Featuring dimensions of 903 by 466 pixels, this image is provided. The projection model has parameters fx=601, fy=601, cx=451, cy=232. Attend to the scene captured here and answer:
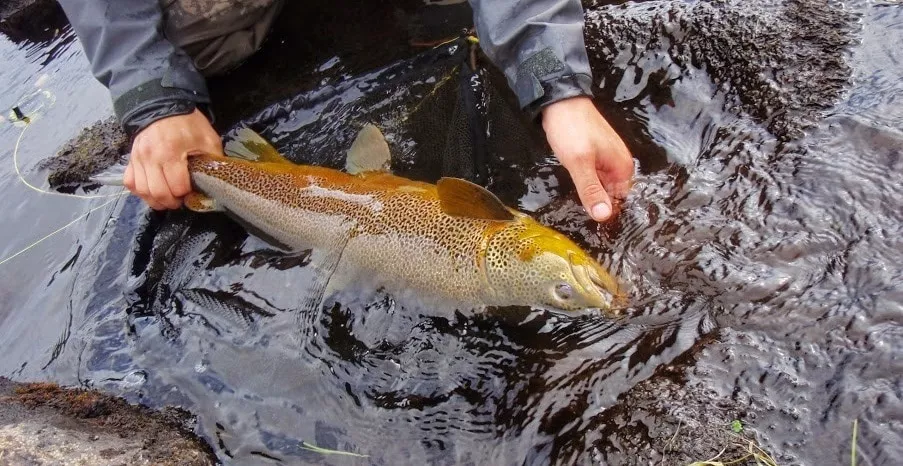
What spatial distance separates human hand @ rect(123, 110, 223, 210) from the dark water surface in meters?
0.30

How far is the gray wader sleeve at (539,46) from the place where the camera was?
3020 mm

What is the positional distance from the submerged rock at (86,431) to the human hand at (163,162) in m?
1.19

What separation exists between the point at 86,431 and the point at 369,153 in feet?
6.60

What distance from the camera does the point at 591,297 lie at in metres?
2.63

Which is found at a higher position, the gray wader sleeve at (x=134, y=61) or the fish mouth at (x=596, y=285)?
the gray wader sleeve at (x=134, y=61)

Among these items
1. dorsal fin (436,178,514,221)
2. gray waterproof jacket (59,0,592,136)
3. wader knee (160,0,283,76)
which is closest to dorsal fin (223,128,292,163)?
gray waterproof jacket (59,0,592,136)

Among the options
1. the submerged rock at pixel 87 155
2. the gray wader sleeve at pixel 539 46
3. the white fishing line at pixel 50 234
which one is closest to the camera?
the gray wader sleeve at pixel 539 46

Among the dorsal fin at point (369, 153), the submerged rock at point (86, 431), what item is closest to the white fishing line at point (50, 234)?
the submerged rock at point (86, 431)

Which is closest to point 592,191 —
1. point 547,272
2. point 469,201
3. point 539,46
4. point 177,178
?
point 547,272

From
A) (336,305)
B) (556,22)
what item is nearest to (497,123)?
(556,22)

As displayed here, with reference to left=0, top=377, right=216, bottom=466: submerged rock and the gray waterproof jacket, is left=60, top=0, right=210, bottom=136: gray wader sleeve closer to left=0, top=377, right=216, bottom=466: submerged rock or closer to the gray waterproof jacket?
the gray waterproof jacket

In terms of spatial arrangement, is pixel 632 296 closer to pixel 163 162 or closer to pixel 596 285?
pixel 596 285

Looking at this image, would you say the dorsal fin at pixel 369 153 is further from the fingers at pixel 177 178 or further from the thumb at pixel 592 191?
the thumb at pixel 592 191

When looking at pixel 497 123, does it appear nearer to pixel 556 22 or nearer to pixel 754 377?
pixel 556 22
